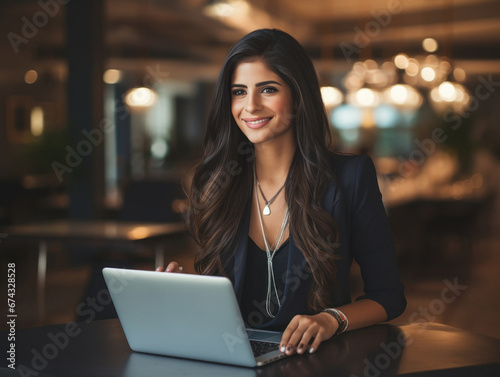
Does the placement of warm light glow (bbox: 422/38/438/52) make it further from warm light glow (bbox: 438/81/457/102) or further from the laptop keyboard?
the laptop keyboard

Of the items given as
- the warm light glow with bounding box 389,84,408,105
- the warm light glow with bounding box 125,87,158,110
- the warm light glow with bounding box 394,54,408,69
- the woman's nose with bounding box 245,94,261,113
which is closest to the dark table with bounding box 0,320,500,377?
the woman's nose with bounding box 245,94,261,113

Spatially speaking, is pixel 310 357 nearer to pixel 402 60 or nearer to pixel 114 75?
pixel 402 60

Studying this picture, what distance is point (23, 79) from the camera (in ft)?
38.5

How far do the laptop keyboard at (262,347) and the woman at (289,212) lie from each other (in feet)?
0.67

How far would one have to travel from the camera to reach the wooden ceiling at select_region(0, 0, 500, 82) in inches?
437

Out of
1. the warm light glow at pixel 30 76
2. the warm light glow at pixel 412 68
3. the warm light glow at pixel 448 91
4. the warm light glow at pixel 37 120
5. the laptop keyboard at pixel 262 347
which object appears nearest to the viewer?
the laptop keyboard at pixel 262 347

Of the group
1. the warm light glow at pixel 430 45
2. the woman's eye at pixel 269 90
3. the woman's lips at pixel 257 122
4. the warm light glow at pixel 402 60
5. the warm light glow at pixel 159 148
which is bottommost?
the warm light glow at pixel 159 148

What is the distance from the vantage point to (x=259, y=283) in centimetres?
194

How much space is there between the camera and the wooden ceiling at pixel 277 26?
36.4ft

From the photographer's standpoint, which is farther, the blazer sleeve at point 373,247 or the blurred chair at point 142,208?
the blurred chair at point 142,208

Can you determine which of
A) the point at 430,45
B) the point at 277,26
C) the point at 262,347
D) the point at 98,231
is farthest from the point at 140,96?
the point at 262,347

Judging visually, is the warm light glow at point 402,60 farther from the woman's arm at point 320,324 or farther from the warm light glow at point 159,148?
the woman's arm at point 320,324

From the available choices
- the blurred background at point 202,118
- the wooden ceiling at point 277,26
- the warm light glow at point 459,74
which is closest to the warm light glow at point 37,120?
the blurred background at point 202,118

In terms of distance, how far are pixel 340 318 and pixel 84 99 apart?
6734mm
